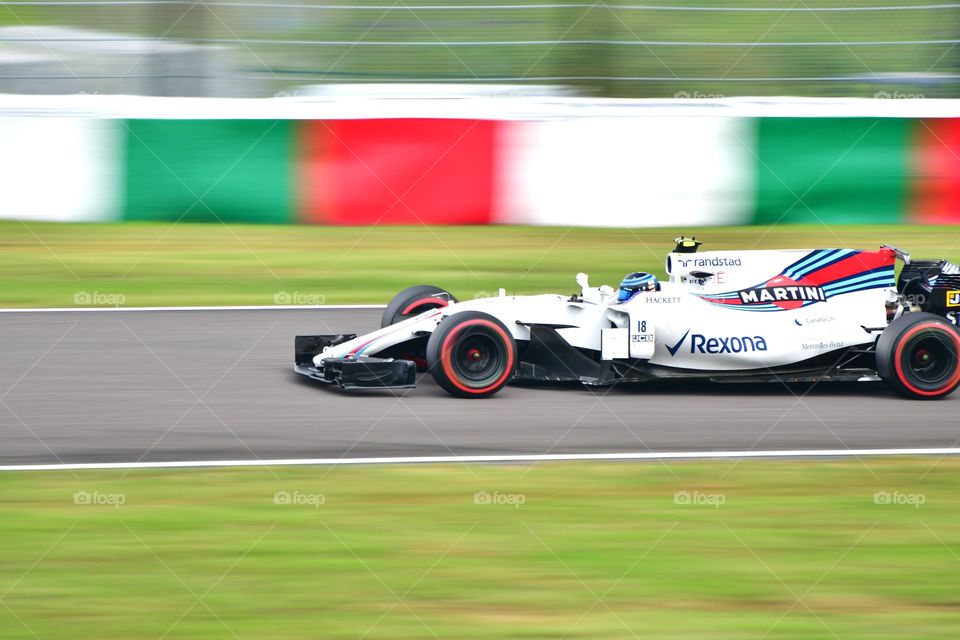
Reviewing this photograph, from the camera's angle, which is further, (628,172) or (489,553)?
(628,172)

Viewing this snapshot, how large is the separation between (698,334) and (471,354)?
140 cm

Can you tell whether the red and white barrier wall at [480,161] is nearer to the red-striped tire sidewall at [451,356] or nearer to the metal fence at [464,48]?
the metal fence at [464,48]

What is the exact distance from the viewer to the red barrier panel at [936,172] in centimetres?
1427

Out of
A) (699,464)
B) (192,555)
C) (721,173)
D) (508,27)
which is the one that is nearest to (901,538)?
(699,464)

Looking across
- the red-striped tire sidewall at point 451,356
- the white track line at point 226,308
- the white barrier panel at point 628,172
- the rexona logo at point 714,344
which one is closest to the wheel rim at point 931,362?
the rexona logo at point 714,344

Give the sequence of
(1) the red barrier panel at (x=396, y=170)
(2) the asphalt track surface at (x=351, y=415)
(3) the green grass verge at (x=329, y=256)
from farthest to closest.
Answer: (1) the red barrier panel at (x=396, y=170) < (3) the green grass verge at (x=329, y=256) < (2) the asphalt track surface at (x=351, y=415)

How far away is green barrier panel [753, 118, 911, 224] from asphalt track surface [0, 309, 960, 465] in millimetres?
5648

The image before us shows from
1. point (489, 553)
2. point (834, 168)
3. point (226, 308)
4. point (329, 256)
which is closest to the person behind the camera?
point (489, 553)

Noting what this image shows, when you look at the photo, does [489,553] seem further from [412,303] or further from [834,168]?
[834,168]

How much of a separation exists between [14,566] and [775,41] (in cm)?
1213

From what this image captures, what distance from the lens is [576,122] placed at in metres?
13.9

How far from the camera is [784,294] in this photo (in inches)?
334

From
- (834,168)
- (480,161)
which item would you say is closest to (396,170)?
(480,161)

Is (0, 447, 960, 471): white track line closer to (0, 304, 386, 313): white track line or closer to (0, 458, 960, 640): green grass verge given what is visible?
(0, 458, 960, 640): green grass verge
